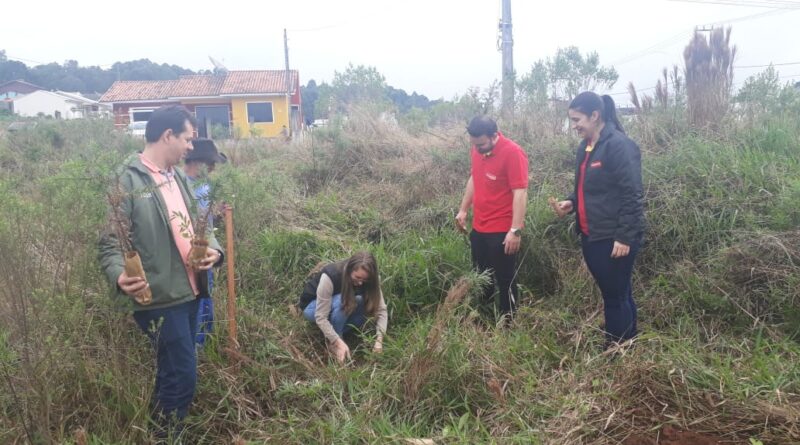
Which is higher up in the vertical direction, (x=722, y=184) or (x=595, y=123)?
(x=595, y=123)

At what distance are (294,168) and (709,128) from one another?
15.9ft

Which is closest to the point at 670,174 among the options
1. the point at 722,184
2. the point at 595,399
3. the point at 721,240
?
the point at 722,184

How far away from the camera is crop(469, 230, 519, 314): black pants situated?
371 centimetres

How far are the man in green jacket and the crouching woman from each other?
1003mm

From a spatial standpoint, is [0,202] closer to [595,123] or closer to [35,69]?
[595,123]

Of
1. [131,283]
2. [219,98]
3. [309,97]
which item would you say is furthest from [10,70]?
[131,283]

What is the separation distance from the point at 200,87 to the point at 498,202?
2928 cm

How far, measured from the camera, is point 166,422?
2.49 metres

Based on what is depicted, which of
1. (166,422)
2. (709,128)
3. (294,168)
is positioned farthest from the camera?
(294,168)

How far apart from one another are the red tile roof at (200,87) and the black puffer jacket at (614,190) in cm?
2723

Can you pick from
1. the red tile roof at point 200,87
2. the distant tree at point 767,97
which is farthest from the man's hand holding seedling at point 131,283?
the red tile roof at point 200,87

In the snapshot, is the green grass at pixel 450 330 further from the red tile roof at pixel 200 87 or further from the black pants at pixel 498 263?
the red tile roof at pixel 200 87

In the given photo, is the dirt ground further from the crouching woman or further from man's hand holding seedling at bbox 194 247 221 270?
man's hand holding seedling at bbox 194 247 221 270

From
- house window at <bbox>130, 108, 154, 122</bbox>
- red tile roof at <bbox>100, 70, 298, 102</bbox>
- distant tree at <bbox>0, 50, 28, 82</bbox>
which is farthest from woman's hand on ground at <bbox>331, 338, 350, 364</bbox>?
distant tree at <bbox>0, 50, 28, 82</bbox>
